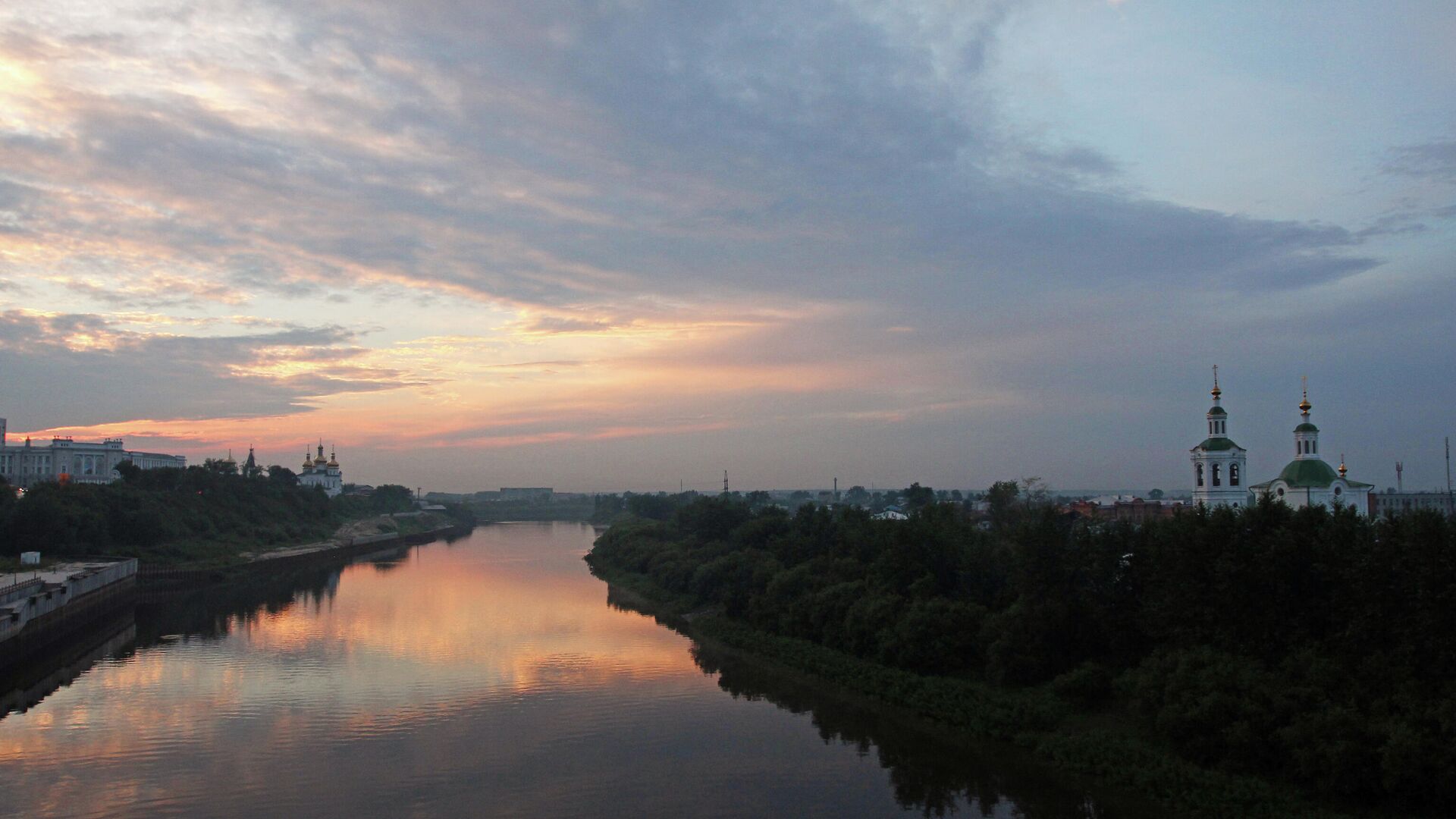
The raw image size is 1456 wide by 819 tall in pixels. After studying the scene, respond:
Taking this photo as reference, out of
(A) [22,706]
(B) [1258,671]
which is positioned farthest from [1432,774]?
(A) [22,706]

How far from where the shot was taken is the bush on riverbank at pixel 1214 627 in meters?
14.2

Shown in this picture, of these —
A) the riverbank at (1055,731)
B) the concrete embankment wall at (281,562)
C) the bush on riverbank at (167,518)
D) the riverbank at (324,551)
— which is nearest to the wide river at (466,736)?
the riverbank at (1055,731)

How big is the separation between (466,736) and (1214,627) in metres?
14.7

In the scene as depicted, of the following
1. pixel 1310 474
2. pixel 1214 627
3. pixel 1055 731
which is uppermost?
pixel 1310 474

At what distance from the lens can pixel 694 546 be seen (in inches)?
1859

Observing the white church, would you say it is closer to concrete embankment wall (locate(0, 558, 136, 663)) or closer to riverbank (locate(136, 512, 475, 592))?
concrete embankment wall (locate(0, 558, 136, 663))

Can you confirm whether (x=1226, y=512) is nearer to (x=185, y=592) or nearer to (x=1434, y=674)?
(x=1434, y=674)

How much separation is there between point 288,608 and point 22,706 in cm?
1766

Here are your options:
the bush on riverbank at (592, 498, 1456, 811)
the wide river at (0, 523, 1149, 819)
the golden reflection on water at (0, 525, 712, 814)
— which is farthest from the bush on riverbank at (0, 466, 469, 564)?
the bush on riverbank at (592, 498, 1456, 811)

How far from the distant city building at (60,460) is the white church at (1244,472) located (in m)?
88.0

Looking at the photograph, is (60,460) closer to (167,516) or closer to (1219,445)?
(167,516)

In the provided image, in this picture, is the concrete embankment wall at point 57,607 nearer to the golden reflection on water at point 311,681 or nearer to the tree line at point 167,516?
the golden reflection on water at point 311,681

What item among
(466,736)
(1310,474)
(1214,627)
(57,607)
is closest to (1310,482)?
(1310,474)

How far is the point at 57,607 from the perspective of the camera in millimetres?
32781
